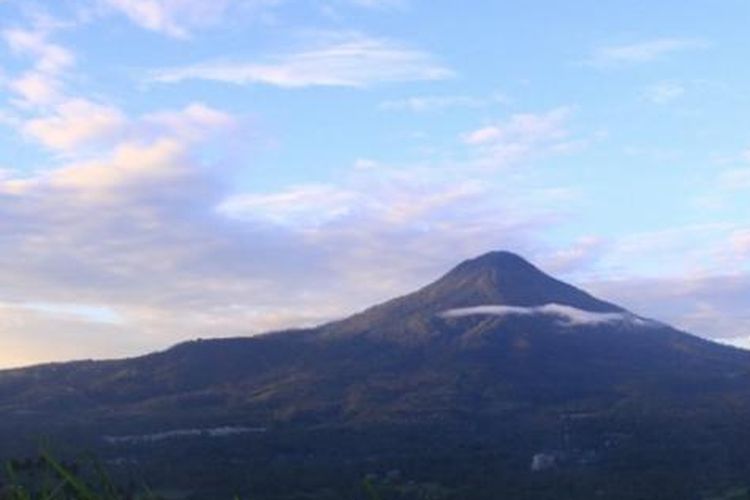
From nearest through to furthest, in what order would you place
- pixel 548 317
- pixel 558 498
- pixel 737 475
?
1. pixel 558 498
2. pixel 737 475
3. pixel 548 317

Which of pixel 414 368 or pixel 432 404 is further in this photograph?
pixel 414 368

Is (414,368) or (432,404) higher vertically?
(414,368)

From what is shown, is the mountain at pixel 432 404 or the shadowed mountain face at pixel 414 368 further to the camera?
the shadowed mountain face at pixel 414 368

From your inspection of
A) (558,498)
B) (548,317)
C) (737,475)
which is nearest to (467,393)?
(548,317)

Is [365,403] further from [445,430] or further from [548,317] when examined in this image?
[548,317]

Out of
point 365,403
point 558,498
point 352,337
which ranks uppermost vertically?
point 352,337

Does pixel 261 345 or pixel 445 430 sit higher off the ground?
pixel 261 345

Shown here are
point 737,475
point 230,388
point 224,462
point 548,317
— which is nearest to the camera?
point 737,475

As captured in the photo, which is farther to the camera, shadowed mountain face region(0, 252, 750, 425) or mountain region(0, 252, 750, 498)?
shadowed mountain face region(0, 252, 750, 425)
